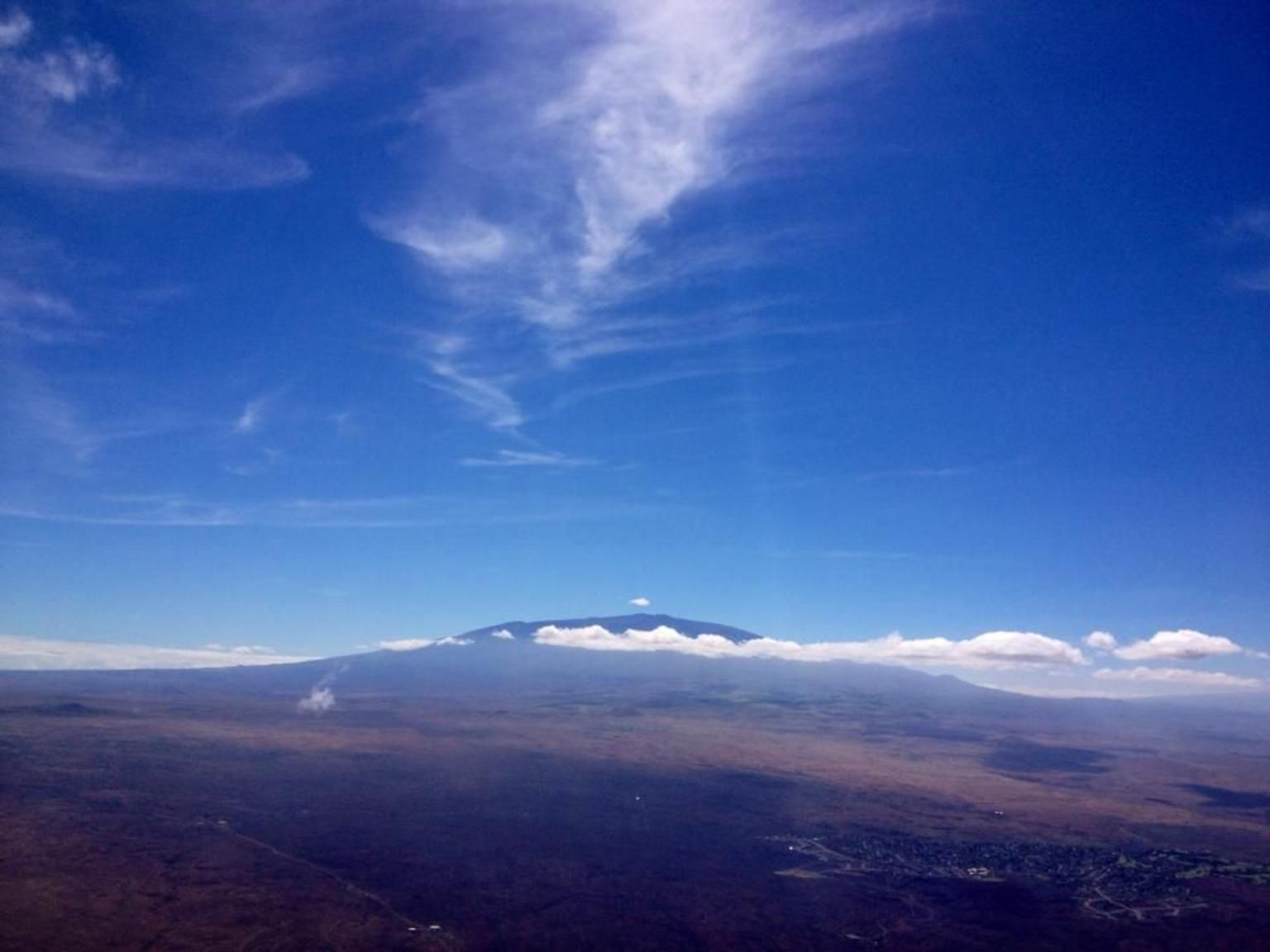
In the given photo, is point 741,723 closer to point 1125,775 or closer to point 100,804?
point 1125,775

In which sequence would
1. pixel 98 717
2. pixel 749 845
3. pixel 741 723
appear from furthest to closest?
pixel 741 723 → pixel 98 717 → pixel 749 845

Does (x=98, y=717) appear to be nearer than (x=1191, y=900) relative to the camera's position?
No

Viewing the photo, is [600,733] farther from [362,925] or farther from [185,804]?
[362,925]

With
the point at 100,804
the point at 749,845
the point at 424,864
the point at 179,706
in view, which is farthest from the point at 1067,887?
the point at 179,706

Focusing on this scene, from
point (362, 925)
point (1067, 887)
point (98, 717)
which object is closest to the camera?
point (362, 925)

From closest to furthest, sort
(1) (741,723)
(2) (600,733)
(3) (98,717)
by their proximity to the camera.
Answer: (3) (98,717) < (2) (600,733) < (1) (741,723)

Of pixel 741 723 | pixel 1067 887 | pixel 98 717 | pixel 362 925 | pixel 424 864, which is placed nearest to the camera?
pixel 362 925

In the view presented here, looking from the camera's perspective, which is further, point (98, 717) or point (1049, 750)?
point (1049, 750)

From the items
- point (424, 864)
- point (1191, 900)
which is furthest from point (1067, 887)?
point (424, 864)

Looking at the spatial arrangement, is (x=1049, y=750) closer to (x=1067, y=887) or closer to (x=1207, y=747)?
(x=1207, y=747)
